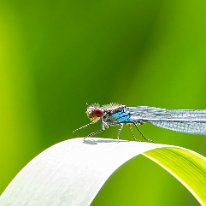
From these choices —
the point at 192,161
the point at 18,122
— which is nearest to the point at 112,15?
the point at 18,122

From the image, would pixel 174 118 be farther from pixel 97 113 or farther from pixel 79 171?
pixel 79 171

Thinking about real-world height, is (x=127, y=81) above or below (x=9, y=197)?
above

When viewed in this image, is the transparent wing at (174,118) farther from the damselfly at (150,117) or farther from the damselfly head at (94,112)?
the damselfly head at (94,112)

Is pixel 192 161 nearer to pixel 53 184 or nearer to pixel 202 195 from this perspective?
pixel 202 195

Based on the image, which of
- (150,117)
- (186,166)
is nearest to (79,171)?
(186,166)

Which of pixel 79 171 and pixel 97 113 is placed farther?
pixel 97 113

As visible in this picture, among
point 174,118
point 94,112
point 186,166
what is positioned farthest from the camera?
point 174,118

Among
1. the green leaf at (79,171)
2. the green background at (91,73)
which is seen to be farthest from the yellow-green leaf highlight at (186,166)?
the green background at (91,73)
